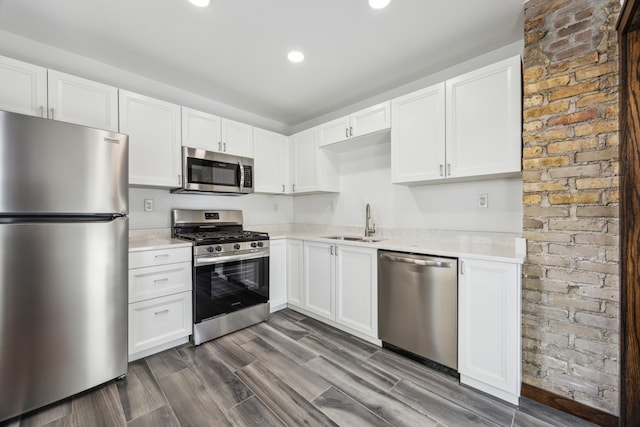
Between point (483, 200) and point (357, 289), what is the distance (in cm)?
134

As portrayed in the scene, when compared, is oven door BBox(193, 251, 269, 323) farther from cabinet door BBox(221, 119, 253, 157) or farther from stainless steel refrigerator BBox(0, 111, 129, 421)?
cabinet door BBox(221, 119, 253, 157)

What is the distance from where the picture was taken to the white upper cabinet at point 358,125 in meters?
2.53

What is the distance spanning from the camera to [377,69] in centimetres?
252

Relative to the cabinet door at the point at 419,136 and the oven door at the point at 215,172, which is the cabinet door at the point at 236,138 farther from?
the cabinet door at the point at 419,136

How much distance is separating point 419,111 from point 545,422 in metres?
2.24

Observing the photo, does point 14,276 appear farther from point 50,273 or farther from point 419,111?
point 419,111

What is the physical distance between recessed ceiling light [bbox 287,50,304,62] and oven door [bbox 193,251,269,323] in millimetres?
1898

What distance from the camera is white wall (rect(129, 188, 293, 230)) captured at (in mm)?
2648

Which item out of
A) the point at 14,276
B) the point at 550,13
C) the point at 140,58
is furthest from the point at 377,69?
the point at 14,276

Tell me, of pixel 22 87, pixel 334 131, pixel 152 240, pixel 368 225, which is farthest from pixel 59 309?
pixel 334 131

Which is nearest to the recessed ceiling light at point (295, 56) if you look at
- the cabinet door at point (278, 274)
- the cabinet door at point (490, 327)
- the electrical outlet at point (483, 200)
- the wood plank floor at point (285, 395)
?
the cabinet door at point (278, 274)

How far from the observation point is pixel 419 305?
201cm

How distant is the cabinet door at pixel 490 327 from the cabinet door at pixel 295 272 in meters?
1.68

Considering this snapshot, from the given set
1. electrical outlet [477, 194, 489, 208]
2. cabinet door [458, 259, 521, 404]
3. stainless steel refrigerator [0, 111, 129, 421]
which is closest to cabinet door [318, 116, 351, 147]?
electrical outlet [477, 194, 489, 208]
